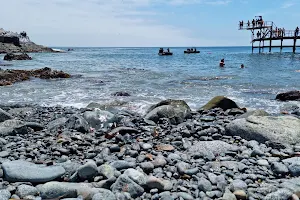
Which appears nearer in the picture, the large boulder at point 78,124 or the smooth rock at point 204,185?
the smooth rock at point 204,185

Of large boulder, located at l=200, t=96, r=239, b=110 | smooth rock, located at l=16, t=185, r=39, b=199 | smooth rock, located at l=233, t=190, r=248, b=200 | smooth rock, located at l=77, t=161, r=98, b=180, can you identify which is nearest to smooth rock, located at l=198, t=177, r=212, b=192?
smooth rock, located at l=233, t=190, r=248, b=200

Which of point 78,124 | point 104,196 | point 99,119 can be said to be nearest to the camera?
point 104,196

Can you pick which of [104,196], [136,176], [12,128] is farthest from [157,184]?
[12,128]

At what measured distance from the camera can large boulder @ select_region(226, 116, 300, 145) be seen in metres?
6.36

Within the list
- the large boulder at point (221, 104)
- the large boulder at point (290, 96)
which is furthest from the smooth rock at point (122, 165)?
the large boulder at point (290, 96)

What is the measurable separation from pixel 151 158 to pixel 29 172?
208cm

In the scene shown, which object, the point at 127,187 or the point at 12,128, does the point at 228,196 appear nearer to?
the point at 127,187

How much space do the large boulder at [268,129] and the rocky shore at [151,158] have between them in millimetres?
21

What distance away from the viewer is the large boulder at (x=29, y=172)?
14.1ft

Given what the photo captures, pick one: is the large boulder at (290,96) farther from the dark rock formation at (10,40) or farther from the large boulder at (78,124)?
the dark rock formation at (10,40)

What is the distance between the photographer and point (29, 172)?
441 cm

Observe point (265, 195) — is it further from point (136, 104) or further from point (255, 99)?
point (255, 99)

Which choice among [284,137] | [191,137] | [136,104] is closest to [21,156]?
[191,137]

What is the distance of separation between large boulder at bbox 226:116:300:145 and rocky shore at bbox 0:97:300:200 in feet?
0.07
